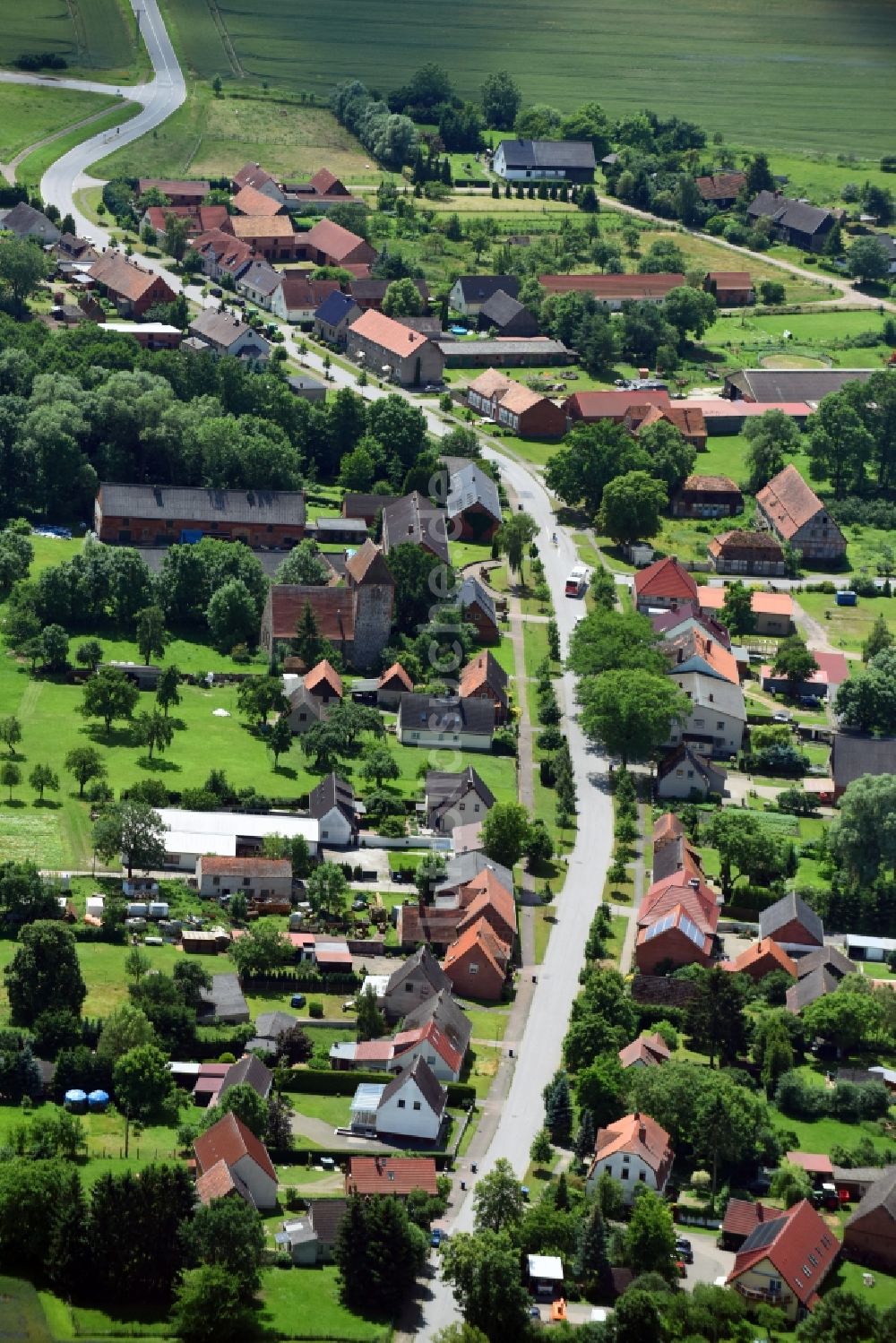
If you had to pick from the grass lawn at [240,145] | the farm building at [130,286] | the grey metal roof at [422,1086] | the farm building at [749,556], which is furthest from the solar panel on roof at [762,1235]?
the grass lawn at [240,145]

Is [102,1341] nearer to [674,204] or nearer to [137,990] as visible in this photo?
[137,990]

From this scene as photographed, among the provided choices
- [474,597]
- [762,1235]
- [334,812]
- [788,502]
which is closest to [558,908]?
[334,812]

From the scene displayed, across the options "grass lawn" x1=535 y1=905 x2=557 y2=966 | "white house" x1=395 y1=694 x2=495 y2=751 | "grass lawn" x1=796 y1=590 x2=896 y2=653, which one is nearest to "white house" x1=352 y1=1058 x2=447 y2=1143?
"grass lawn" x1=535 y1=905 x2=557 y2=966

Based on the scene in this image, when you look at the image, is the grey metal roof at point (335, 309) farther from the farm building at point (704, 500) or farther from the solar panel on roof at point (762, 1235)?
the solar panel on roof at point (762, 1235)

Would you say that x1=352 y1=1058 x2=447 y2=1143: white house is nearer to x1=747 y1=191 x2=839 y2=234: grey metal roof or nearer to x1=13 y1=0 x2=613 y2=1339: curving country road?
x1=13 y1=0 x2=613 y2=1339: curving country road

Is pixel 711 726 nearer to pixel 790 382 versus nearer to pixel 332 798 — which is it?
pixel 332 798
